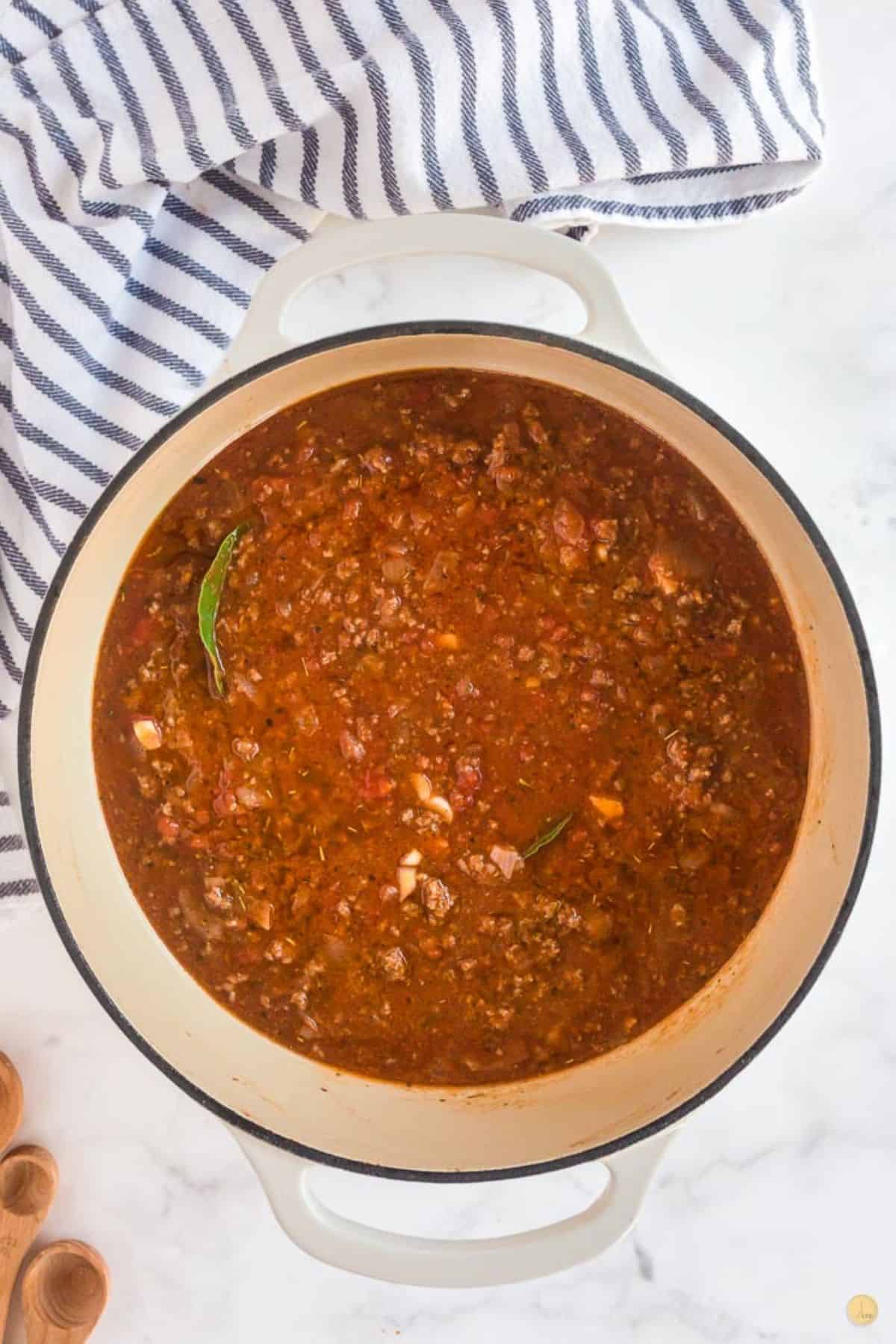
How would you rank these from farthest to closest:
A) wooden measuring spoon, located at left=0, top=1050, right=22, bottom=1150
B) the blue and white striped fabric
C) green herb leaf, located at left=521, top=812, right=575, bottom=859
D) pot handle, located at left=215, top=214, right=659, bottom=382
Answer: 1. wooden measuring spoon, located at left=0, top=1050, right=22, bottom=1150
2. green herb leaf, located at left=521, top=812, right=575, bottom=859
3. the blue and white striped fabric
4. pot handle, located at left=215, top=214, right=659, bottom=382

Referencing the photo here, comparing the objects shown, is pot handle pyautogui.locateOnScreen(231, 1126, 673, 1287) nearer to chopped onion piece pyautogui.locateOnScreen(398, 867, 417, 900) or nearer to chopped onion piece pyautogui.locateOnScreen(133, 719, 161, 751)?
chopped onion piece pyautogui.locateOnScreen(398, 867, 417, 900)

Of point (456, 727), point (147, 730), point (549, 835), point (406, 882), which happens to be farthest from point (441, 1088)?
point (147, 730)

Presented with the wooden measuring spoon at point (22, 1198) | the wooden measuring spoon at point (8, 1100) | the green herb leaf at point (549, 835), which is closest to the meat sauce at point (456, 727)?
the green herb leaf at point (549, 835)

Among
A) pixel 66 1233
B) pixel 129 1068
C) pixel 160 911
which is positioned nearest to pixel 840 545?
pixel 160 911

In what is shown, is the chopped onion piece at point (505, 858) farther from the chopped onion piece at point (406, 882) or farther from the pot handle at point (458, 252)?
the pot handle at point (458, 252)

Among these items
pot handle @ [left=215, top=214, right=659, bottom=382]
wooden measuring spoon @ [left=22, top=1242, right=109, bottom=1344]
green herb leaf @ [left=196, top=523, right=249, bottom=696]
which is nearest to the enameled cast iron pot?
pot handle @ [left=215, top=214, right=659, bottom=382]

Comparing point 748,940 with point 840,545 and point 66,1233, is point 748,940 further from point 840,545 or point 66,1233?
point 66,1233

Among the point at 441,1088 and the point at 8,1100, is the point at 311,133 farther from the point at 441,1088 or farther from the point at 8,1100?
the point at 8,1100
